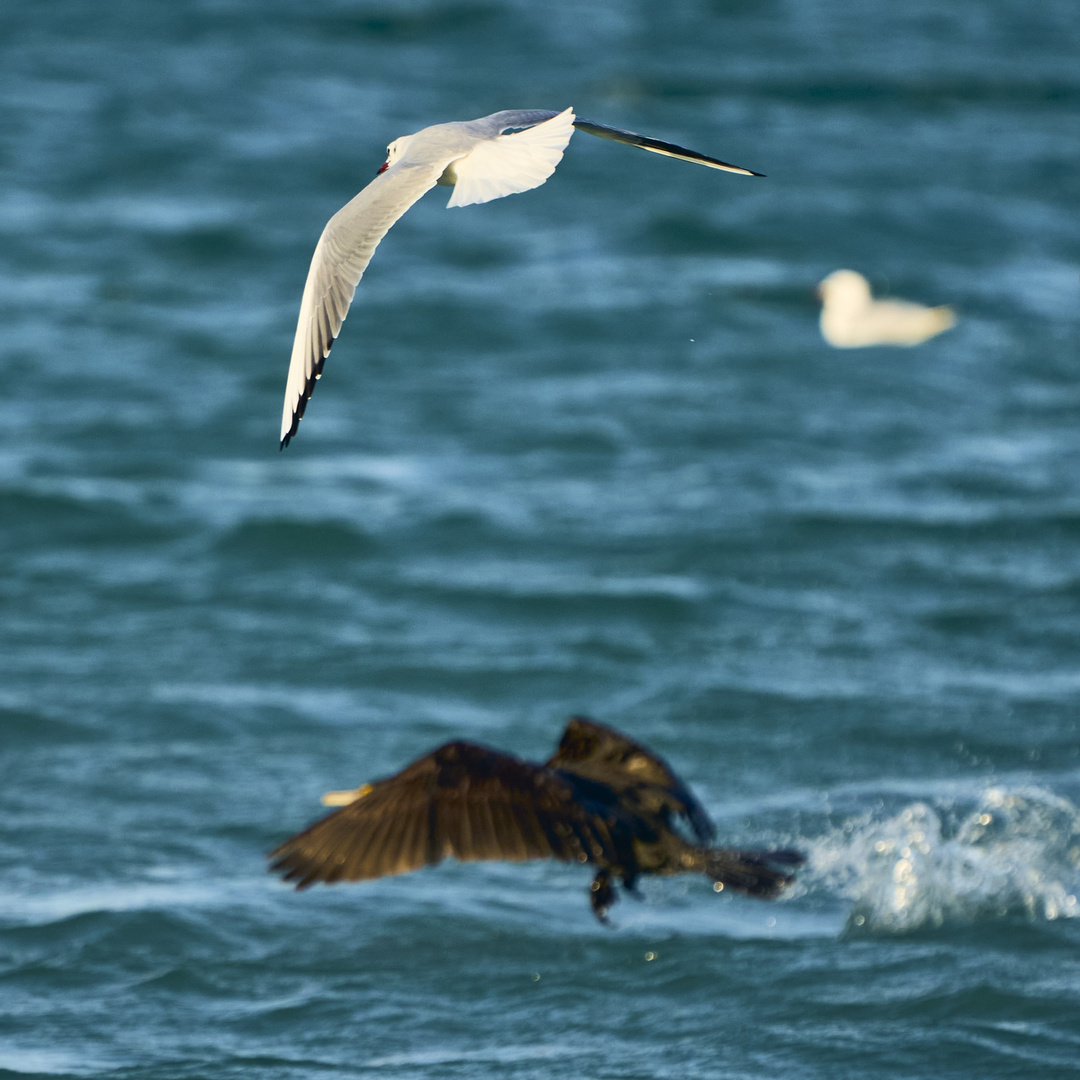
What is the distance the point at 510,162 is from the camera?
4.51 m

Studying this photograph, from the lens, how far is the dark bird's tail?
4.35 meters

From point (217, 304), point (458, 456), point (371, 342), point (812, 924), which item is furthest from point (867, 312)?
point (812, 924)

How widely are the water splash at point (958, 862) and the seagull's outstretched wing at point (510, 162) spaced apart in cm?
271

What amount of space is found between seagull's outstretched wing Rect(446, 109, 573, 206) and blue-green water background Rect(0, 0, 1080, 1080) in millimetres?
2383

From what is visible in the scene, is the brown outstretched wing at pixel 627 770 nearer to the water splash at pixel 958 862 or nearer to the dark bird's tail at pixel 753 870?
the dark bird's tail at pixel 753 870

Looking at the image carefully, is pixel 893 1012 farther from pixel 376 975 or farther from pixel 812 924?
pixel 376 975

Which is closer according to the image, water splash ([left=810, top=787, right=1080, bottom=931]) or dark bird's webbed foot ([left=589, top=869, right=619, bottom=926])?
dark bird's webbed foot ([left=589, top=869, right=619, bottom=926])

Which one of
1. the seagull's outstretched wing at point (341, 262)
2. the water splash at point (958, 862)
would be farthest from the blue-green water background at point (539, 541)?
the seagull's outstretched wing at point (341, 262)

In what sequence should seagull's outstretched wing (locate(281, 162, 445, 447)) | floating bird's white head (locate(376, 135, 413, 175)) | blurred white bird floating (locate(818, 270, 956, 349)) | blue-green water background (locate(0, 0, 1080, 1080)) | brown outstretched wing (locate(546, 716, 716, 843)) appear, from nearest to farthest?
1. seagull's outstretched wing (locate(281, 162, 445, 447))
2. brown outstretched wing (locate(546, 716, 716, 843))
3. floating bird's white head (locate(376, 135, 413, 175))
4. blue-green water background (locate(0, 0, 1080, 1080))
5. blurred white bird floating (locate(818, 270, 956, 349))

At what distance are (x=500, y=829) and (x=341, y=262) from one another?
4.83 feet

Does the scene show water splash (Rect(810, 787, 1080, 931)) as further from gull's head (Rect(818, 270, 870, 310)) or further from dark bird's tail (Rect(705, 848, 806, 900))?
gull's head (Rect(818, 270, 870, 310))

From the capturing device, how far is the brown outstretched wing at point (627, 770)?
4613mm

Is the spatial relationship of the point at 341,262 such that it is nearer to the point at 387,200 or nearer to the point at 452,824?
the point at 387,200

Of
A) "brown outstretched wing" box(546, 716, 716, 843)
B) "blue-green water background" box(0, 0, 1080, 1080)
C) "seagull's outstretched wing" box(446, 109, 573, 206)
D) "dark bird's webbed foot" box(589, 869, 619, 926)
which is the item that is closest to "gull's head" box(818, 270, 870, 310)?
A: "blue-green water background" box(0, 0, 1080, 1080)
